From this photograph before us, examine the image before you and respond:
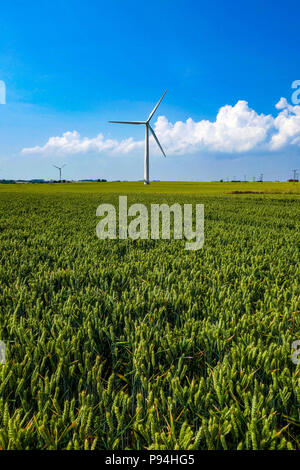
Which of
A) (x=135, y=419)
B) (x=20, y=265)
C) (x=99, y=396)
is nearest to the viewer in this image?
(x=135, y=419)

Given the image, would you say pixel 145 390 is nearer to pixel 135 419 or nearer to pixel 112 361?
pixel 135 419

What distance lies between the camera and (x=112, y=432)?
134 centimetres

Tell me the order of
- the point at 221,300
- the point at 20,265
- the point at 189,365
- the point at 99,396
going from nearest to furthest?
the point at 99,396 < the point at 189,365 < the point at 221,300 < the point at 20,265

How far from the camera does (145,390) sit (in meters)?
1.68

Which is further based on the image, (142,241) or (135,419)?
(142,241)

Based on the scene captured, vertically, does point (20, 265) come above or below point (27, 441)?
above

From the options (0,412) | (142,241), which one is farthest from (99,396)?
(142,241)
